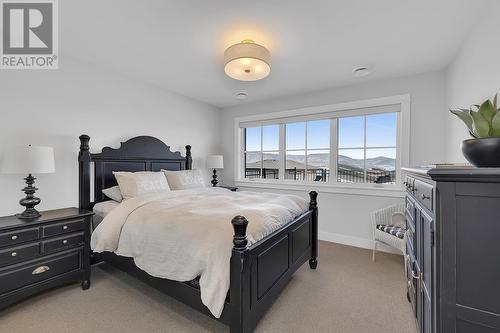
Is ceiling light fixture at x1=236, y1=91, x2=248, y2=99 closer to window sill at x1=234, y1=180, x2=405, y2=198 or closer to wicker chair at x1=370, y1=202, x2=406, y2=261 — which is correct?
window sill at x1=234, y1=180, x2=405, y2=198

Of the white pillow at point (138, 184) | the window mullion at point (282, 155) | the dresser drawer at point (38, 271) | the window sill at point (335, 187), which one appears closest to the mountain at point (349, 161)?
the window mullion at point (282, 155)

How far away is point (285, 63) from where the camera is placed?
9.41 feet

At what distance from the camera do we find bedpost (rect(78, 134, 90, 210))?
2719 millimetres

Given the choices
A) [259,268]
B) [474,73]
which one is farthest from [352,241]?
[474,73]

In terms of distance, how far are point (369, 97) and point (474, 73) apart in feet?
4.68

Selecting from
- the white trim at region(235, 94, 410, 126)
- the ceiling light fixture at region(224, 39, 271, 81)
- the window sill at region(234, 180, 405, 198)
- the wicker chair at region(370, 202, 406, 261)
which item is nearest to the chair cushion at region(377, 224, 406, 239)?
the wicker chair at region(370, 202, 406, 261)

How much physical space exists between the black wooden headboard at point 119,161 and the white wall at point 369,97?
1.93 meters

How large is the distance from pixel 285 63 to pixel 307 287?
2.55 m

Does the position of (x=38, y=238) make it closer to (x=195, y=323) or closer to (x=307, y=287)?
(x=195, y=323)

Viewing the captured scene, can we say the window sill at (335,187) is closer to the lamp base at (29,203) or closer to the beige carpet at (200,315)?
the beige carpet at (200,315)

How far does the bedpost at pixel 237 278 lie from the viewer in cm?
152

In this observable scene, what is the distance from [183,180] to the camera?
3428 millimetres

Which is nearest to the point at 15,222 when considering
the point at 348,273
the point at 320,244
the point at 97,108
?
the point at 97,108


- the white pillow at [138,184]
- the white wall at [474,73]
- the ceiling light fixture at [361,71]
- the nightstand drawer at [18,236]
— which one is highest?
the ceiling light fixture at [361,71]
